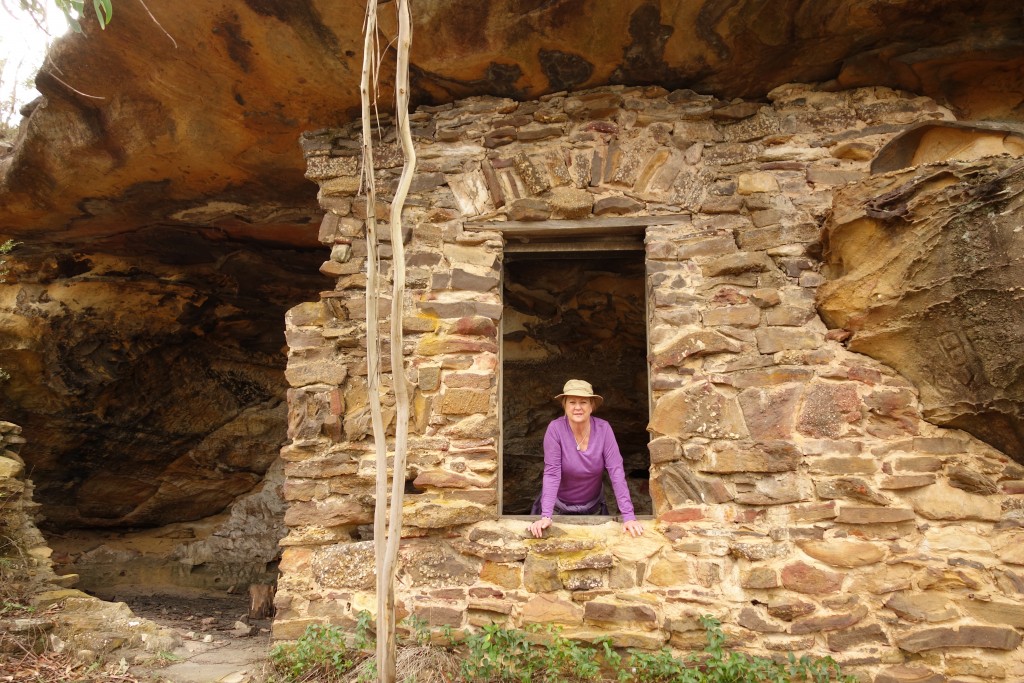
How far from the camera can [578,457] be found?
11.4 ft

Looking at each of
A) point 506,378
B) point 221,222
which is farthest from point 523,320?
point 221,222

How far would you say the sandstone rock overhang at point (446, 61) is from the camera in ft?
10.3

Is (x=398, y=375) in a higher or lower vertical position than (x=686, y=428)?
higher

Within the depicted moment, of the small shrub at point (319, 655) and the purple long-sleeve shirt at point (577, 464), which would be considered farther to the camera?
the purple long-sleeve shirt at point (577, 464)

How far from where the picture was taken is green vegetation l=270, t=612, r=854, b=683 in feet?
9.25

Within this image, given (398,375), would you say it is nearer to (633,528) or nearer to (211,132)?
(633,528)

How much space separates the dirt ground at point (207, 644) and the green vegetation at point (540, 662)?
0.28 m

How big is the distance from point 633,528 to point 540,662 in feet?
2.33

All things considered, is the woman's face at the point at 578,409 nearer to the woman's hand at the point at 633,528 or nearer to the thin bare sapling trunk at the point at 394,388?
the woman's hand at the point at 633,528

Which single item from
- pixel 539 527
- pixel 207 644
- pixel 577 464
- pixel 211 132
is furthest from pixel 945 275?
pixel 207 644

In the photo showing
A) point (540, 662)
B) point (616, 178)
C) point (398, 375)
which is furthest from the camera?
point (616, 178)

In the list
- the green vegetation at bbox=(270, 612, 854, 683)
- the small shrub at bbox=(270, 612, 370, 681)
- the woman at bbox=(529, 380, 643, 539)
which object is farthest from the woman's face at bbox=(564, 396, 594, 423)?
the small shrub at bbox=(270, 612, 370, 681)

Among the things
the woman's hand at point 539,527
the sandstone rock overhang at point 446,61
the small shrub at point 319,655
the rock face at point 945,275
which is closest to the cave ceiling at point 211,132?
the sandstone rock overhang at point 446,61

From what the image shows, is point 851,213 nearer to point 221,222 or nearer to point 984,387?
point 984,387
